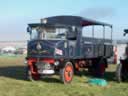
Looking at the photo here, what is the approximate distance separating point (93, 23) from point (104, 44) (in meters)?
2.33

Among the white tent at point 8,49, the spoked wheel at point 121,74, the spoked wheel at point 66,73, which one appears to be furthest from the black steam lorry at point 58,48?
the white tent at point 8,49

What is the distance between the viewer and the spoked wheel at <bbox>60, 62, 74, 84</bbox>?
1728 cm

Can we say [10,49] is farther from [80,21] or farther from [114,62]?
[80,21]

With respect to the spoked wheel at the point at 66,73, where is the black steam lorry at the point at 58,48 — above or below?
above

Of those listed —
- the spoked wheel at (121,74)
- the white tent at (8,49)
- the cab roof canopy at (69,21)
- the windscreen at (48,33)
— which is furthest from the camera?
the white tent at (8,49)

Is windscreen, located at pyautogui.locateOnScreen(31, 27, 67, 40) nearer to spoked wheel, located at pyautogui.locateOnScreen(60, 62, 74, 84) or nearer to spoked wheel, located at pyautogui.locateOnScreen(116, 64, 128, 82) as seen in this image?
spoked wheel, located at pyautogui.locateOnScreen(60, 62, 74, 84)

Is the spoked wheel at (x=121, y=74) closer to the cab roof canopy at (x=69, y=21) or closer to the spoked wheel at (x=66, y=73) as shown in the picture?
the spoked wheel at (x=66, y=73)

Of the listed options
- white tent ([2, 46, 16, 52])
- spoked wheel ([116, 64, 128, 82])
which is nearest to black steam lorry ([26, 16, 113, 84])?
spoked wheel ([116, 64, 128, 82])

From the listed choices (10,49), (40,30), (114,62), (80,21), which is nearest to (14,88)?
(40,30)

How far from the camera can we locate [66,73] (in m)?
17.6

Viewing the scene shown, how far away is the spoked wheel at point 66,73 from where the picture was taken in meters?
17.3

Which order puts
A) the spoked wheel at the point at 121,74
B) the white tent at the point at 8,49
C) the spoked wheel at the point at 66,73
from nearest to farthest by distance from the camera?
the spoked wheel at the point at 66,73
the spoked wheel at the point at 121,74
the white tent at the point at 8,49

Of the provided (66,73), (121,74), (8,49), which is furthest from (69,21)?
(8,49)

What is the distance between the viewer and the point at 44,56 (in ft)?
57.9
